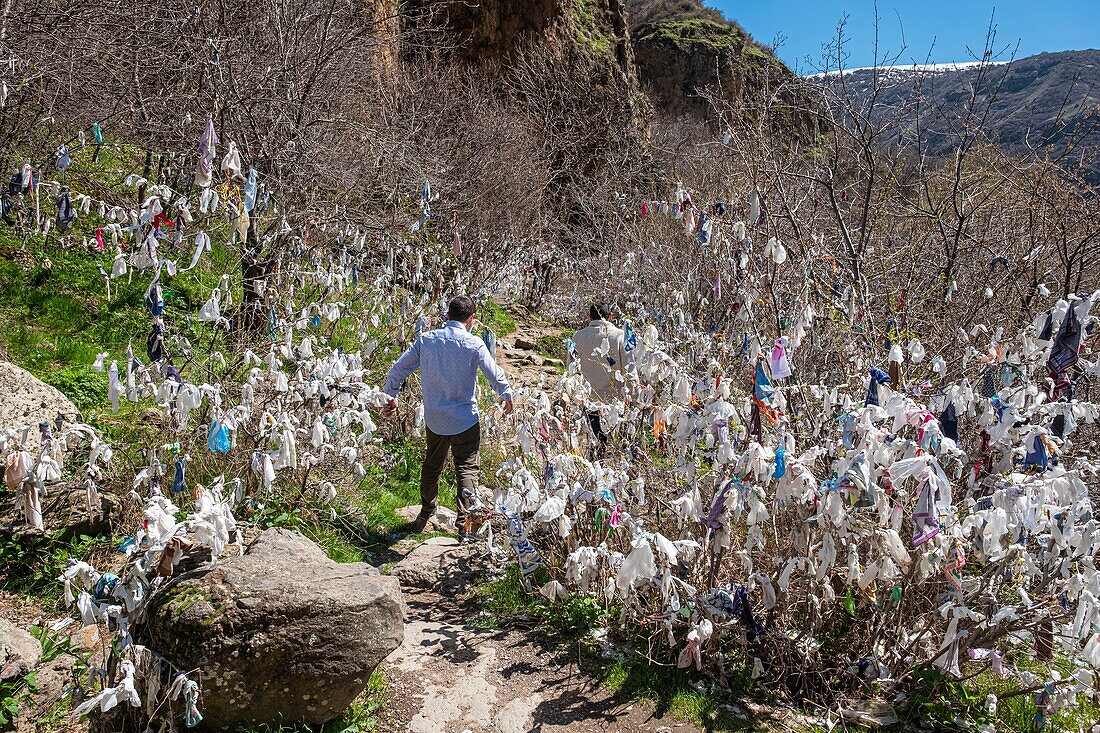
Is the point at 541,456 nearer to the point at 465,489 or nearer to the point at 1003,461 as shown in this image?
the point at 465,489

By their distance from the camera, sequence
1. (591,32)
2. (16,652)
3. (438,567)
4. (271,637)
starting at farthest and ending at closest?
1. (591,32)
2. (438,567)
3. (16,652)
4. (271,637)

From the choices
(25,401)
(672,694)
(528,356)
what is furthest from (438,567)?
(528,356)

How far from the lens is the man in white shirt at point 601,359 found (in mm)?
4270

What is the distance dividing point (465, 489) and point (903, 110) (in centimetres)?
446

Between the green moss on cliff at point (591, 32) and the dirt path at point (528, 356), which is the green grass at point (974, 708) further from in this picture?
the green moss on cliff at point (591, 32)

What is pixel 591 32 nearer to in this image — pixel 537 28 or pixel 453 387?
pixel 537 28

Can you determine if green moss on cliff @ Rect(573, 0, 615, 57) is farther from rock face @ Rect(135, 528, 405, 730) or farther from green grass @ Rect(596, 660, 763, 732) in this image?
rock face @ Rect(135, 528, 405, 730)

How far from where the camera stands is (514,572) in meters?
4.30

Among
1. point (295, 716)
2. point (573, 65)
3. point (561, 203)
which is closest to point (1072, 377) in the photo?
point (295, 716)

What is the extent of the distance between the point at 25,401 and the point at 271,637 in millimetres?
2602

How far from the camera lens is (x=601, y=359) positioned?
520 centimetres

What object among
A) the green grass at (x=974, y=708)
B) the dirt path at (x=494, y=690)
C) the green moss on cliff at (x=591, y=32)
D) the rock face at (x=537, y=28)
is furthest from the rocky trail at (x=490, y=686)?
the green moss on cliff at (x=591, y=32)

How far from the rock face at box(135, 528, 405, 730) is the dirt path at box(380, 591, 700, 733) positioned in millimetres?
438

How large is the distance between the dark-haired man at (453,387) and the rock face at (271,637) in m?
1.80
